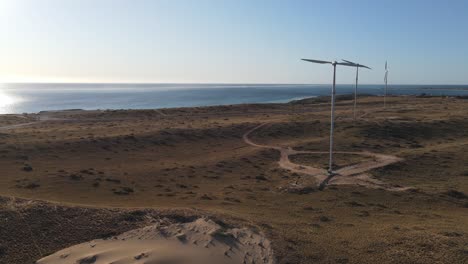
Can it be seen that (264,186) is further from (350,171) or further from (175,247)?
(175,247)

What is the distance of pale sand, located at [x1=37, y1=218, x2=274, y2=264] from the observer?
52.9 ft

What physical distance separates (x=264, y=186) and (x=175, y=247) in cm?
2132

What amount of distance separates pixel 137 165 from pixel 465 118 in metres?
63.4

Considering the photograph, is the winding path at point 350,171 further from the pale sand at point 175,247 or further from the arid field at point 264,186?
the pale sand at point 175,247

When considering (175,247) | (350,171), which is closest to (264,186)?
(350,171)

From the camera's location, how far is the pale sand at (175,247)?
16109mm

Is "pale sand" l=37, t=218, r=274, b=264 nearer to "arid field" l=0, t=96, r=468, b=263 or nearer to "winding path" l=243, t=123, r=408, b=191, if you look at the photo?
"arid field" l=0, t=96, r=468, b=263

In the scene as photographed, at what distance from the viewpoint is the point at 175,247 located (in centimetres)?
1711

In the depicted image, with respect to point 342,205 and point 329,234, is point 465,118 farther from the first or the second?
point 329,234

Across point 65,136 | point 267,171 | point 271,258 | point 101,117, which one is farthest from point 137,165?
point 101,117

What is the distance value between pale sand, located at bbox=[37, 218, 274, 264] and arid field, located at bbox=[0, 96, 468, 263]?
674mm

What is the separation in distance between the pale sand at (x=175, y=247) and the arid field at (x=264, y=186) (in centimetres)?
67

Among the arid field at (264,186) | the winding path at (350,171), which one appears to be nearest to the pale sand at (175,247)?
the arid field at (264,186)

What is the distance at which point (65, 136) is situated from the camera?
210 ft
